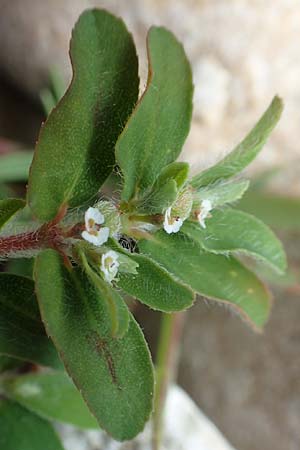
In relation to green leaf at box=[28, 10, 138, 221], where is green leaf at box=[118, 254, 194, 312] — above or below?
below

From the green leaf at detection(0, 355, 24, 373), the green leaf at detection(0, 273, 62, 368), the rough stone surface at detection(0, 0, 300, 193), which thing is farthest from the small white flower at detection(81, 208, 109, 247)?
the rough stone surface at detection(0, 0, 300, 193)

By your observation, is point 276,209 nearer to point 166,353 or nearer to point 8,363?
Answer: point 166,353

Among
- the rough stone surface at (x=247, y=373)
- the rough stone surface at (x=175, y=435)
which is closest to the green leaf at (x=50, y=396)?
the rough stone surface at (x=175, y=435)

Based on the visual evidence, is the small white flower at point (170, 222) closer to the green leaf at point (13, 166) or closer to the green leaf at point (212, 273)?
the green leaf at point (212, 273)

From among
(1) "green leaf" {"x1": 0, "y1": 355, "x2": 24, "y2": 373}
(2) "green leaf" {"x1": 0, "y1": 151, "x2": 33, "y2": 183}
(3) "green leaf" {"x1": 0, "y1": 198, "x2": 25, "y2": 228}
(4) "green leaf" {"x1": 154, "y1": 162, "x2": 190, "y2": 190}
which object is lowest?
(1) "green leaf" {"x1": 0, "y1": 355, "x2": 24, "y2": 373}

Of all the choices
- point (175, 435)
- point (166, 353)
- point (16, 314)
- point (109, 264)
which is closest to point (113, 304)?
point (109, 264)

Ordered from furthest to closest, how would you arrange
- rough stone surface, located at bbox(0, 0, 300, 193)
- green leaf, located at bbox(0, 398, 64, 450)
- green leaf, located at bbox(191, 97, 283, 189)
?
rough stone surface, located at bbox(0, 0, 300, 193), green leaf, located at bbox(0, 398, 64, 450), green leaf, located at bbox(191, 97, 283, 189)

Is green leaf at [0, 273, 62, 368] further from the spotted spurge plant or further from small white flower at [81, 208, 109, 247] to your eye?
small white flower at [81, 208, 109, 247]
